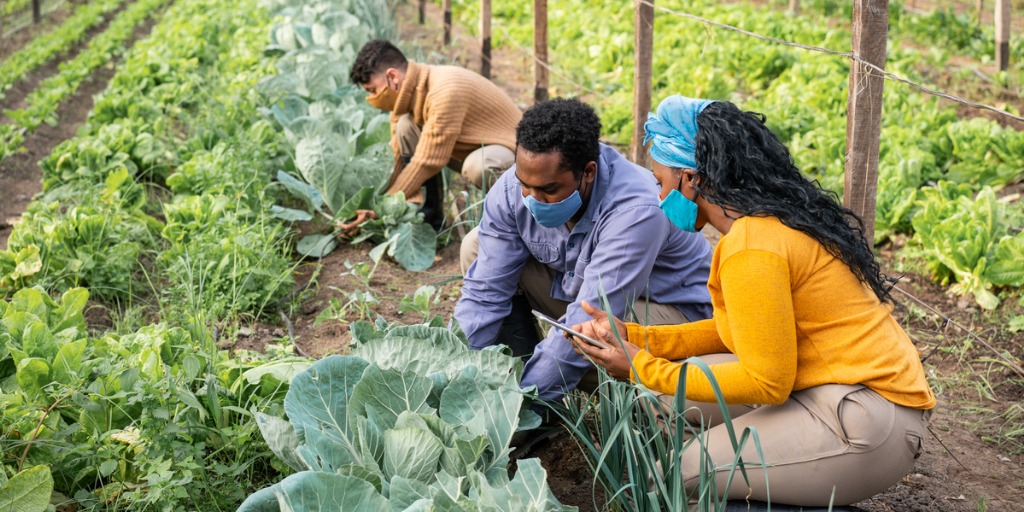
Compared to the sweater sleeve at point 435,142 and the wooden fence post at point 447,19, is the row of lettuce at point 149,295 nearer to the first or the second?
the sweater sleeve at point 435,142

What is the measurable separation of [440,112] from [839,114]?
326 cm

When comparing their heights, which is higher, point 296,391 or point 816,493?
point 296,391

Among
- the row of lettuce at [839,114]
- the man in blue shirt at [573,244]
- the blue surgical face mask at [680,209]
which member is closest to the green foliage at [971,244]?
the row of lettuce at [839,114]

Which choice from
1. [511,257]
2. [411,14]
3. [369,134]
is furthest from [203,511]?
[411,14]

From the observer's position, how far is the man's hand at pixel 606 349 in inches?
94.7

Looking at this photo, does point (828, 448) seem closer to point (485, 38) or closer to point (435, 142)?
point (435, 142)

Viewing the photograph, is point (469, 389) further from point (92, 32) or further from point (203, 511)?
point (92, 32)

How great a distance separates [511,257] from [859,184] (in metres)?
1.15

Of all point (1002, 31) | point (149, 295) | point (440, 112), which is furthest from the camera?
point (1002, 31)

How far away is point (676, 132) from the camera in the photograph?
2277 mm

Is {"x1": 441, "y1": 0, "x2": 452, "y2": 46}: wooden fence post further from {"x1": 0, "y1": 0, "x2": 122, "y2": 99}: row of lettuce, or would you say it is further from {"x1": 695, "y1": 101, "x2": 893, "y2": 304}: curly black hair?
{"x1": 695, "y1": 101, "x2": 893, "y2": 304}: curly black hair

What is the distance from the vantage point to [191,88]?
7059 millimetres

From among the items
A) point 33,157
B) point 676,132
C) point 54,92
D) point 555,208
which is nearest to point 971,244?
point 555,208

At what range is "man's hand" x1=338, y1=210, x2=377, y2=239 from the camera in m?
4.78
